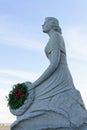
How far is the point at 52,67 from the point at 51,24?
1.44 meters

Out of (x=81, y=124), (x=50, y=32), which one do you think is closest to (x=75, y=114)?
(x=81, y=124)

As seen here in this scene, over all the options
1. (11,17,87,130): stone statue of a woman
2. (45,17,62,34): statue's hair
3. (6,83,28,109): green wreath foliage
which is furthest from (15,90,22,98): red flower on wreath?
(45,17,62,34): statue's hair

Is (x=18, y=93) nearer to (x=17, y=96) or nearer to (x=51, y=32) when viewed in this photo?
(x=17, y=96)

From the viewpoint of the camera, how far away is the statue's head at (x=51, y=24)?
14.3 m

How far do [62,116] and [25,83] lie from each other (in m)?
1.67

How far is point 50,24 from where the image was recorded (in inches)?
565

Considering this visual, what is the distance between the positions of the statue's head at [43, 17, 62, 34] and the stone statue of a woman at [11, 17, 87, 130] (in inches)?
1.4

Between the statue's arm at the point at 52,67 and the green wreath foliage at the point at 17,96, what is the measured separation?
1.14ft

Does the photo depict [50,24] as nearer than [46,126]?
No

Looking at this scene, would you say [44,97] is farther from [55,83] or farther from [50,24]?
[50,24]

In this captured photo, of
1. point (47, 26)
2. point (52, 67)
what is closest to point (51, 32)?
point (47, 26)

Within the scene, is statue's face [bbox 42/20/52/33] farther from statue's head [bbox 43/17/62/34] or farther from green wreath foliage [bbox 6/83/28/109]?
green wreath foliage [bbox 6/83/28/109]

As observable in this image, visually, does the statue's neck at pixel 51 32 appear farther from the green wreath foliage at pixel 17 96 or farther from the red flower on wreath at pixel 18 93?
the red flower on wreath at pixel 18 93

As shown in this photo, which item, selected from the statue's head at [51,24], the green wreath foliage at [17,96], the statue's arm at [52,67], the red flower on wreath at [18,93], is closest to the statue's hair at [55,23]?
the statue's head at [51,24]
